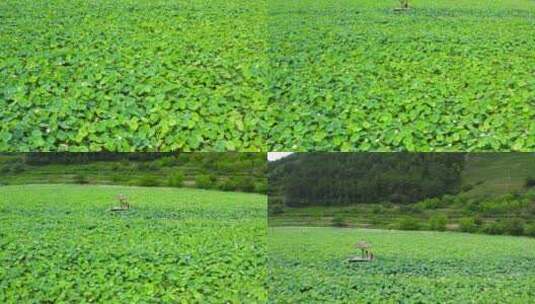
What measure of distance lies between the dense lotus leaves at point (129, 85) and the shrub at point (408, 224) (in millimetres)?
1347

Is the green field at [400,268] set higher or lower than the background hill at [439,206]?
lower

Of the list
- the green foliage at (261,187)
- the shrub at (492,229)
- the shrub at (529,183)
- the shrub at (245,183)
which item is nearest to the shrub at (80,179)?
the shrub at (245,183)

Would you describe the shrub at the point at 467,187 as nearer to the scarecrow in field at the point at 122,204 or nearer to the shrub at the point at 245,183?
the shrub at the point at 245,183

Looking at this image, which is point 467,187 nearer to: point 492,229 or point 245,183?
point 492,229

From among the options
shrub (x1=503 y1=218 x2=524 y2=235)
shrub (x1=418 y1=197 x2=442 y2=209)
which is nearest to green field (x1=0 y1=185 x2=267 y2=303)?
shrub (x1=418 y1=197 x2=442 y2=209)

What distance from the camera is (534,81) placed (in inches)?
254

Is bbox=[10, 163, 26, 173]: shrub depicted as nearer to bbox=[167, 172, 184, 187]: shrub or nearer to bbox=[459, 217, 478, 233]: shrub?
bbox=[167, 172, 184, 187]: shrub

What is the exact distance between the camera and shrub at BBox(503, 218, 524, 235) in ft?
19.3

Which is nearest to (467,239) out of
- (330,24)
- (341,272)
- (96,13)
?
(341,272)

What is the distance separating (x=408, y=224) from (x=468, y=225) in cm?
50

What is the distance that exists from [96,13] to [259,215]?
3.70 m

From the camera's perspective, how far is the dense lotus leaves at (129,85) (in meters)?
5.74

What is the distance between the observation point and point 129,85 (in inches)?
243

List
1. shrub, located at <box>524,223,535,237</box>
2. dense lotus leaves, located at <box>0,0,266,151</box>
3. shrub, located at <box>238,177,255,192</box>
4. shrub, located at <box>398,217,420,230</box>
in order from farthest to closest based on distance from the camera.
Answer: shrub, located at <box>238,177,255,192</box> → shrub, located at <box>398,217,420,230</box> → shrub, located at <box>524,223,535,237</box> → dense lotus leaves, located at <box>0,0,266,151</box>
